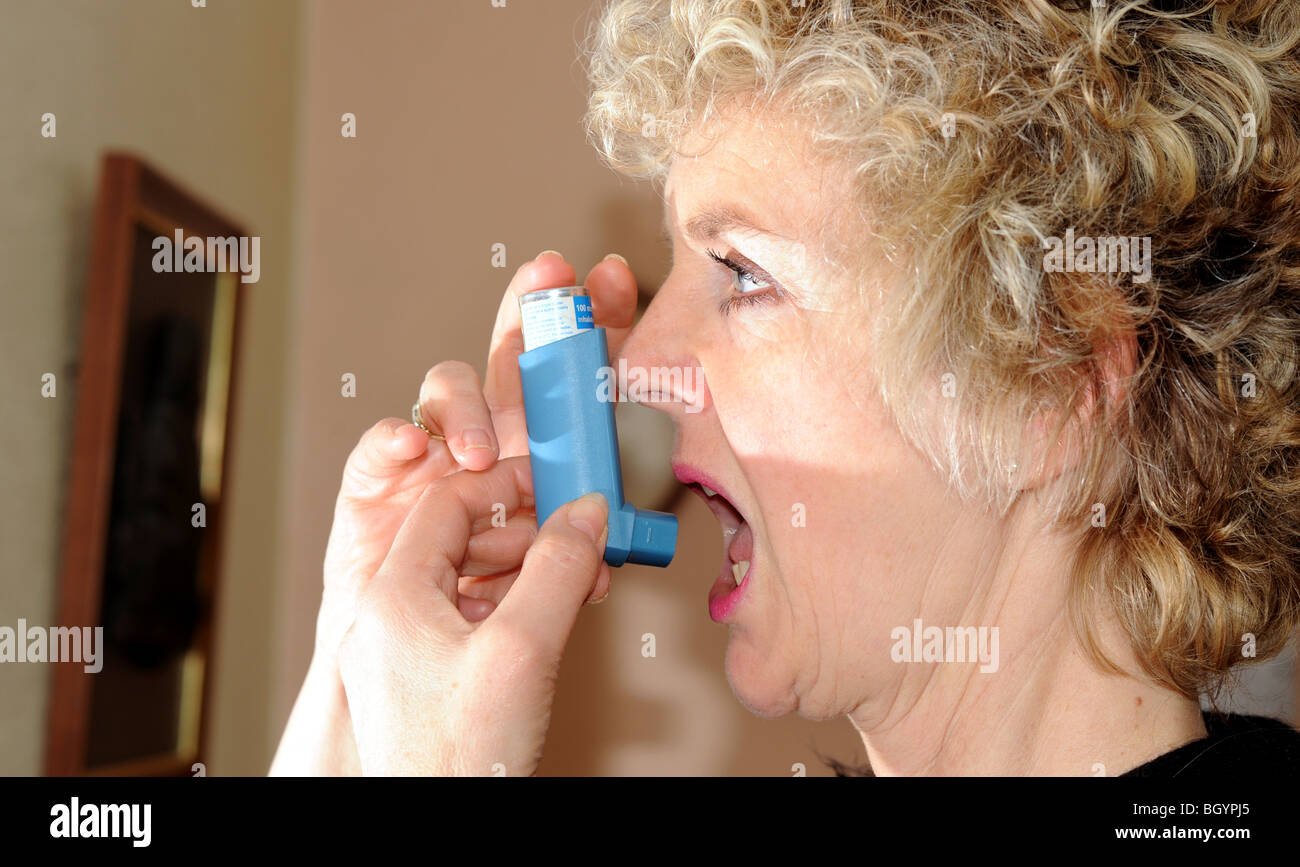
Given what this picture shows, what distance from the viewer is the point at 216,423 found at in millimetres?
1304

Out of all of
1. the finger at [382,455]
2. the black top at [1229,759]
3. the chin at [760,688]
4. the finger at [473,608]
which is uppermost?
the finger at [382,455]

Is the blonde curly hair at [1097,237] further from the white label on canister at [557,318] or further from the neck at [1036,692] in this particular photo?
the white label on canister at [557,318]

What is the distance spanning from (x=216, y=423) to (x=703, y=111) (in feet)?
2.69

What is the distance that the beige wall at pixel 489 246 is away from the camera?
4.27 ft

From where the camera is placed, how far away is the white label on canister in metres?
0.83

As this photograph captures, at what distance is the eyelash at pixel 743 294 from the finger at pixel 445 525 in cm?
24

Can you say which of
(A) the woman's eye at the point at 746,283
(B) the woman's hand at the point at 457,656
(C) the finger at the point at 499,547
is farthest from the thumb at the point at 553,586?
(A) the woman's eye at the point at 746,283

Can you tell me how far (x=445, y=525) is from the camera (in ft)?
2.55

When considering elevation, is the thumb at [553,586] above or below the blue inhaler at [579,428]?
below

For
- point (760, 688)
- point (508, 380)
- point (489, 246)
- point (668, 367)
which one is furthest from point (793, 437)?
point (489, 246)

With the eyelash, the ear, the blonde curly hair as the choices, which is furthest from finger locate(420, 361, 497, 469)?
the ear

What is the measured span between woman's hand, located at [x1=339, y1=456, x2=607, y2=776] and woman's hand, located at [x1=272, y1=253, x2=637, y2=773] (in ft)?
0.36

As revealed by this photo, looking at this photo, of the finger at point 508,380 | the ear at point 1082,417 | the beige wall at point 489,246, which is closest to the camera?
the ear at point 1082,417
